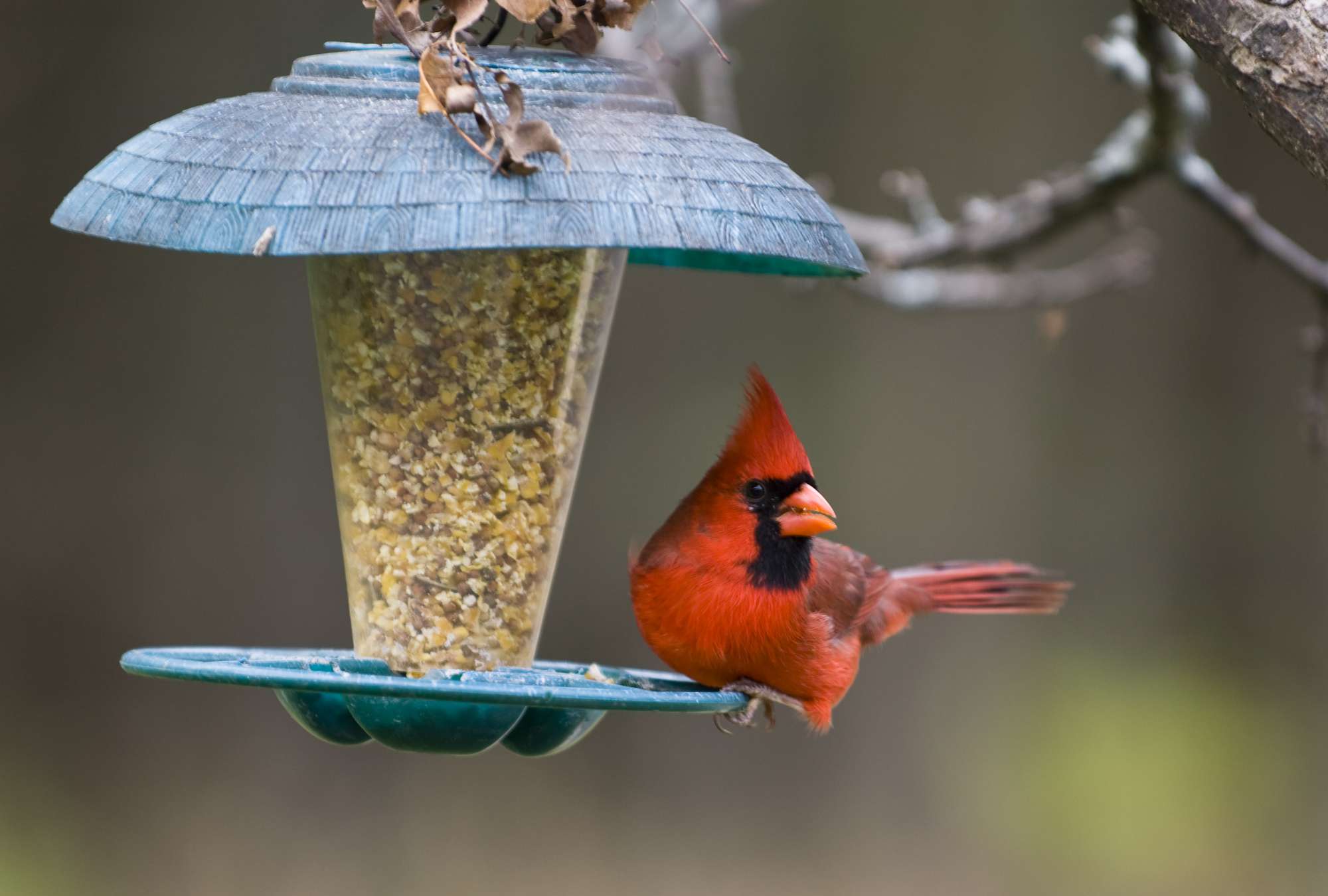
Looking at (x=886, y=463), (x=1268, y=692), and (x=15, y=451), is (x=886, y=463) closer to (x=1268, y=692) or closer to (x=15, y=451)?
(x=1268, y=692)

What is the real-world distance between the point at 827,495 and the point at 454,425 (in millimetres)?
3641

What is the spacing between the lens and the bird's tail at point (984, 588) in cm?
341

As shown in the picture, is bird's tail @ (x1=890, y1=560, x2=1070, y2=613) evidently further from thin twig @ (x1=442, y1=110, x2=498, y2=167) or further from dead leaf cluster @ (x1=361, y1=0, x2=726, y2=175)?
thin twig @ (x1=442, y1=110, x2=498, y2=167)

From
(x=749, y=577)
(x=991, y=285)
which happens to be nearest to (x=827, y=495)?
(x=991, y=285)

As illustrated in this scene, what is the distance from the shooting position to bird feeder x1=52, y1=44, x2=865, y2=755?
5.08 ft

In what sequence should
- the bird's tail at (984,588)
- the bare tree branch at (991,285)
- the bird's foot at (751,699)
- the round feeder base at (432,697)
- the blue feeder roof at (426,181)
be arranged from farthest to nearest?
the bare tree branch at (991,285) < the bird's tail at (984,588) < the bird's foot at (751,699) < the round feeder base at (432,697) < the blue feeder roof at (426,181)

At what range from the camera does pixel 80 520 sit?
16.9 feet

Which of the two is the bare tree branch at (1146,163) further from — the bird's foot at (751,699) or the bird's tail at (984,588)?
the bird's foot at (751,699)

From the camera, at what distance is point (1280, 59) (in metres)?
1.68

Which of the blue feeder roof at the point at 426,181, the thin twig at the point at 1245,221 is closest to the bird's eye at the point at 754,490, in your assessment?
the blue feeder roof at the point at 426,181

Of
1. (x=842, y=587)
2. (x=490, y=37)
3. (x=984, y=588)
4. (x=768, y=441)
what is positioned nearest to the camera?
(x=490, y=37)

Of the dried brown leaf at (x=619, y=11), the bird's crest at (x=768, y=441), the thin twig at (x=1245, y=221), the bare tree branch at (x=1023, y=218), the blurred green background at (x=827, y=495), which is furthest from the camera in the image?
the blurred green background at (x=827, y=495)

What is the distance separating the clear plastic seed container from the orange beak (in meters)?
0.40

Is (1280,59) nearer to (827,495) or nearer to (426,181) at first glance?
(426,181)
